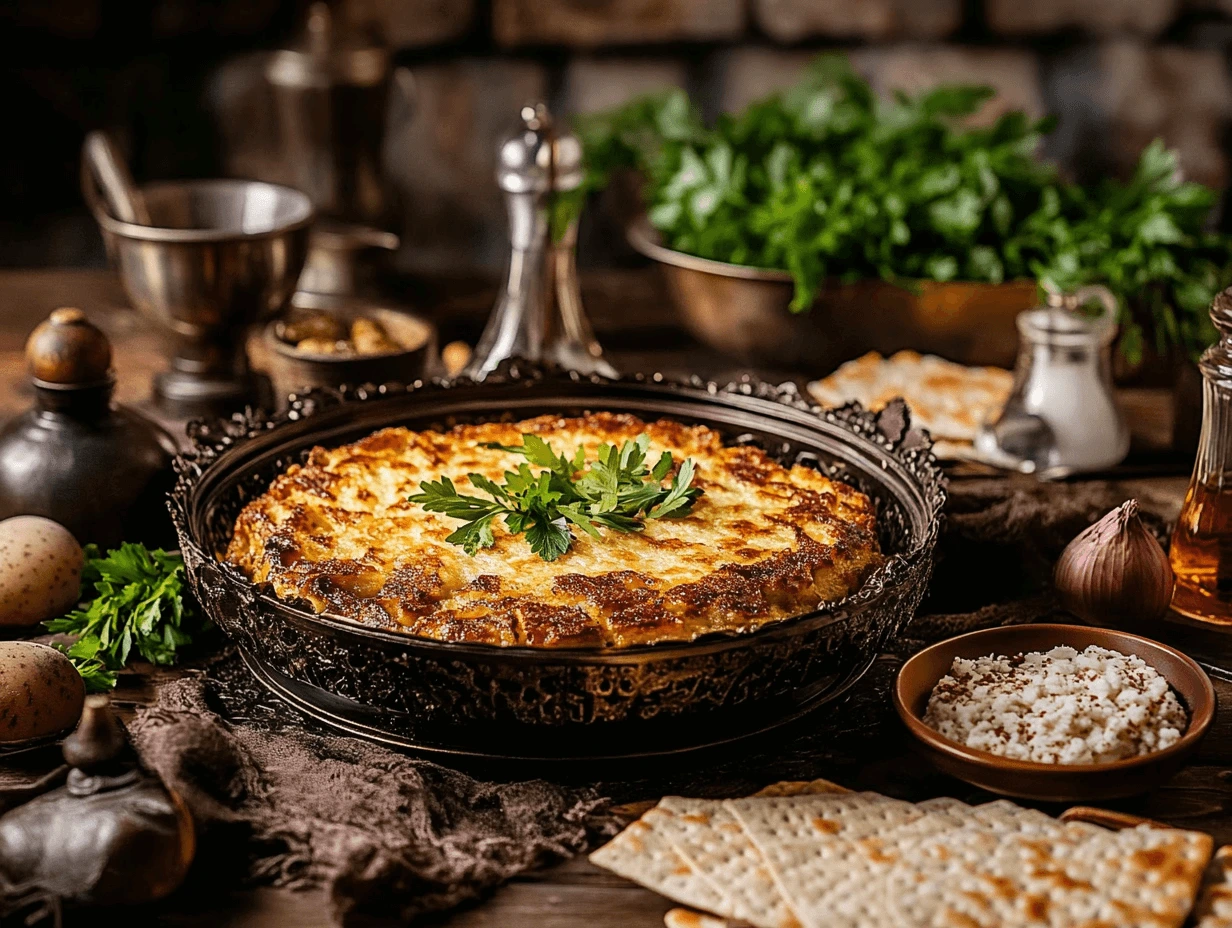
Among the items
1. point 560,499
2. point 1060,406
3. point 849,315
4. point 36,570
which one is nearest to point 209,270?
point 36,570

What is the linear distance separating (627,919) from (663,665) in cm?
31

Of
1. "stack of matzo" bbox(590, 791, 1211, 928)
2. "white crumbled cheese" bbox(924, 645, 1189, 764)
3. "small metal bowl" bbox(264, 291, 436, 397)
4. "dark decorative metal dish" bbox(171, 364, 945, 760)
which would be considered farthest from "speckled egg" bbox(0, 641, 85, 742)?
"white crumbled cheese" bbox(924, 645, 1189, 764)

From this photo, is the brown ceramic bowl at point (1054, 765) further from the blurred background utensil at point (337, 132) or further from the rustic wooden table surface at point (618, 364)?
the blurred background utensil at point (337, 132)

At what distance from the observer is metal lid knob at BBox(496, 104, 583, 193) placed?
10.4 ft

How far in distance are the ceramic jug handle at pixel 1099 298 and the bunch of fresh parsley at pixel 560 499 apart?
113 cm

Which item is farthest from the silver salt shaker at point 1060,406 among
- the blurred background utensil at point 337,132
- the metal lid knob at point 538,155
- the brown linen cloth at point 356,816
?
the blurred background utensil at point 337,132

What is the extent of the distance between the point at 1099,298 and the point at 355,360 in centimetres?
157

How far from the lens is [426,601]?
1.95m

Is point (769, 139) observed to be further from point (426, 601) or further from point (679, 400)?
point (426, 601)

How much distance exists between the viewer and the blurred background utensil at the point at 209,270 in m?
3.06

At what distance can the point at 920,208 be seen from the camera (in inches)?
134

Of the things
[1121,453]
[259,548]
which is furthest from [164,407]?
[1121,453]

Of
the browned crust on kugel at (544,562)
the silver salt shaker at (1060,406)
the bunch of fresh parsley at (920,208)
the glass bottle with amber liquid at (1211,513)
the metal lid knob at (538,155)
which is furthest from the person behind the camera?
the bunch of fresh parsley at (920,208)

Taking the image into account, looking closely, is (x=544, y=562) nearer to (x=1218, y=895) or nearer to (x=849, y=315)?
(x=1218, y=895)
